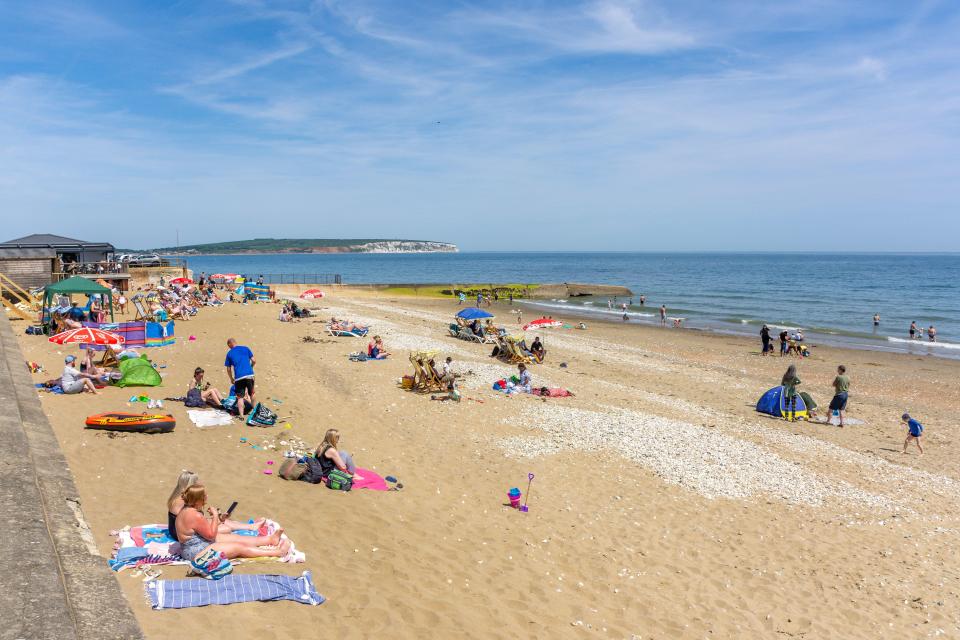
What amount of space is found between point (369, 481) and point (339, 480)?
0.66 metres

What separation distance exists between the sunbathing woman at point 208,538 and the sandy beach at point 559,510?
0.18 m

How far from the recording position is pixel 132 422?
32.8 feet

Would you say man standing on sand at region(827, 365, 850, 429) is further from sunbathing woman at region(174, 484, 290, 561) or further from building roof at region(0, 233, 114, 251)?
building roof at region(0, 233, 114, 251)

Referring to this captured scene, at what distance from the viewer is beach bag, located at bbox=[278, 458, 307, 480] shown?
350 inches

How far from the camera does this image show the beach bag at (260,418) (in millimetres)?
11383

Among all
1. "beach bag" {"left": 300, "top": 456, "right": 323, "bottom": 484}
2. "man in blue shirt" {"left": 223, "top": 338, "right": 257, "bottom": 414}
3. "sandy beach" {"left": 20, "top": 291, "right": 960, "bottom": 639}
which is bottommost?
"sandy beach" {"left": 20, "top": 291, "right": 960, "bottom": 639}

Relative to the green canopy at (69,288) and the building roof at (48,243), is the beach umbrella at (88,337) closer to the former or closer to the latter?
the green canopy at (69,288)

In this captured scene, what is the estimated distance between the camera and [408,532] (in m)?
7.80

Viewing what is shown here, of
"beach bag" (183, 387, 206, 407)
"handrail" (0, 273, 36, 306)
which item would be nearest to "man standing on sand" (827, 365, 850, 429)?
"beach bag" (183, 387, 206, 407)

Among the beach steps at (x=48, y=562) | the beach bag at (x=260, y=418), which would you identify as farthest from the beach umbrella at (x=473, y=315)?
the beach steps at (x=48, y=562)

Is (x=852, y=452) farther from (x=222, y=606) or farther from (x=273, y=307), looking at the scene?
(x=273, y=307)

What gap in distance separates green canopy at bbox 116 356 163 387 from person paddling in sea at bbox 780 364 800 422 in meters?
15.0

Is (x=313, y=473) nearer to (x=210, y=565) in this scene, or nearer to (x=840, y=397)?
(x=210, y=565)

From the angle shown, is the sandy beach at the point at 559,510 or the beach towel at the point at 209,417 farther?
the beach towel at the point at 209,417
